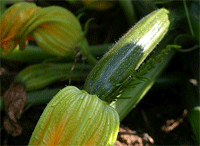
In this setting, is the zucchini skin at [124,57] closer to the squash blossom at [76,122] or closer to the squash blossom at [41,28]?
the squash blossom at [76,122]

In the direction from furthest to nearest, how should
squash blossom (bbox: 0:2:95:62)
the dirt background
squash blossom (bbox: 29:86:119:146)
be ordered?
the dirt background → squash blossom (bbox: 0:2:95:62) → squash blossom (bbox: 29:86:119:146)

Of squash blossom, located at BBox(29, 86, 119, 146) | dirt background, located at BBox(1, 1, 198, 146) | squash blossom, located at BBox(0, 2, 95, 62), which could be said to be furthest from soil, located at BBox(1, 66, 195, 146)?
squash blossom, located at BBox(29, 86, 119, 146)

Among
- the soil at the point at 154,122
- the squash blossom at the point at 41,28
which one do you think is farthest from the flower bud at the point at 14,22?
the soil at the point at 154,122

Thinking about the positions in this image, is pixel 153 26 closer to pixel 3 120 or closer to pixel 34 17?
pixel 34 17

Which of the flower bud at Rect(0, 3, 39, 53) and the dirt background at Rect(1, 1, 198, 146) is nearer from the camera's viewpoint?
the flower bud at Rect(0, 3, 39, 53)

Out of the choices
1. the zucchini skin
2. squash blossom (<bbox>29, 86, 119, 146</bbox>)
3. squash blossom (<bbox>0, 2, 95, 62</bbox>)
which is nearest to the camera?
squash blossom (<bbox>29, 86, 119, 146</bbox>)

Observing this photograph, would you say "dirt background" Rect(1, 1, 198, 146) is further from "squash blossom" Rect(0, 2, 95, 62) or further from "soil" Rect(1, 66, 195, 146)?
"squash blossom" Rect(0, 2, 95, 62)
